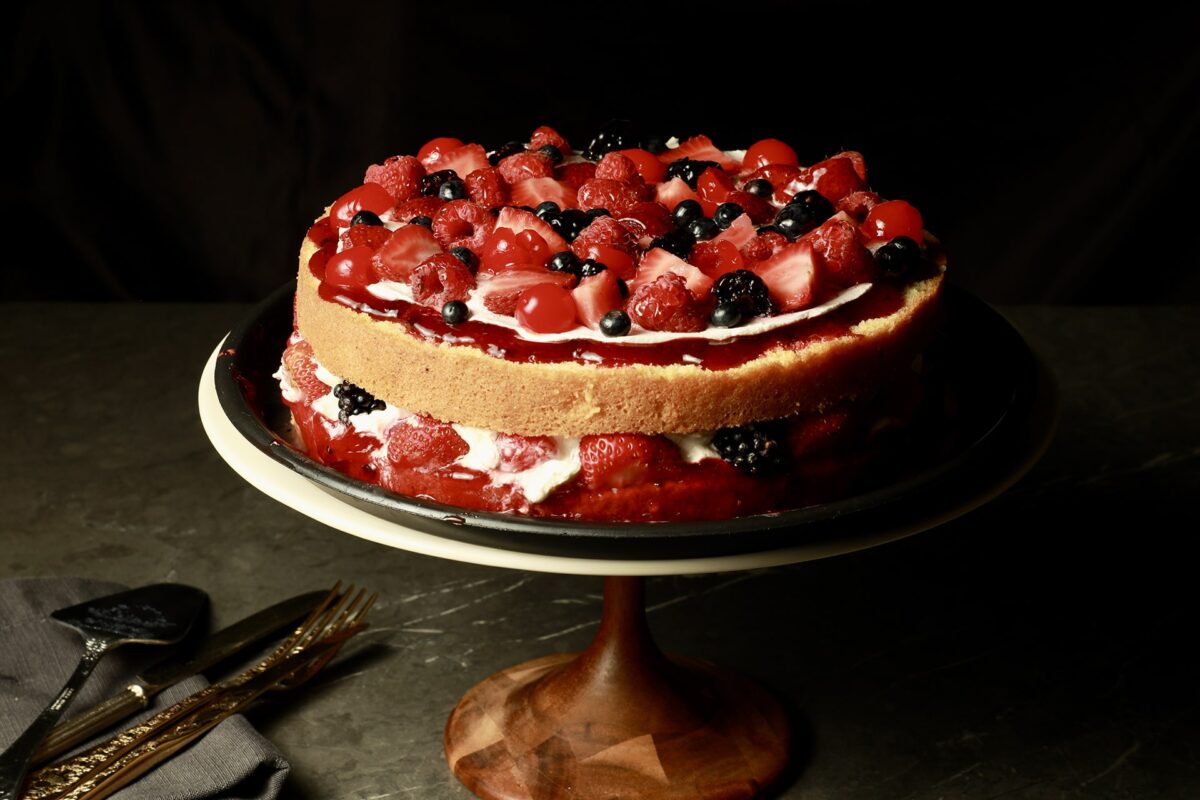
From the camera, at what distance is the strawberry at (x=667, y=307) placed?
213 cm

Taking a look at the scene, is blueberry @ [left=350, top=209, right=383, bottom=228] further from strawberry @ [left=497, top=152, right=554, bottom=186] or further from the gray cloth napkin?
the gray cloth napkin

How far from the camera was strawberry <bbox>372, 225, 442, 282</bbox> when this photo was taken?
2.32 m

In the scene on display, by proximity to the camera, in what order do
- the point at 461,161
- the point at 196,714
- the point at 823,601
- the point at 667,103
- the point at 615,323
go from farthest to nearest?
the point at 667,103
the point at 823,601
the point at 461,161
the point at 196,714
the point at 615,323

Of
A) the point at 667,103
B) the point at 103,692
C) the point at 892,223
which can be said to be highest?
the point at 892,223

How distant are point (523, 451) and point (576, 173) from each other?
2.49ft

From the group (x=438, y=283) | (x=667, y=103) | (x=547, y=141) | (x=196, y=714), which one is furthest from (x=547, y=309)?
(x=667, y=103)

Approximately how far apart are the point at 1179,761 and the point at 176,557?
190 cm

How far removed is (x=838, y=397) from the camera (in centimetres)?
221

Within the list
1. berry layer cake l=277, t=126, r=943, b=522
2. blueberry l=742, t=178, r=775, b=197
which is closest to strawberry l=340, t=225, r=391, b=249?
berry layer cake l=277, t=126, r=943, b=522

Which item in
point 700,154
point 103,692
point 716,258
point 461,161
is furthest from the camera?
point 700,154

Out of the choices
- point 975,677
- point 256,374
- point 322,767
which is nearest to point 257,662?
point 322,767

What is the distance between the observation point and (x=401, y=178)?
2633 mm

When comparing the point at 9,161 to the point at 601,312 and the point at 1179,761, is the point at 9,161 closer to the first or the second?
the point at 601,312

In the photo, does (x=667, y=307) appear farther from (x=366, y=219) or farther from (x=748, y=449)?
(x=366, y=219)
